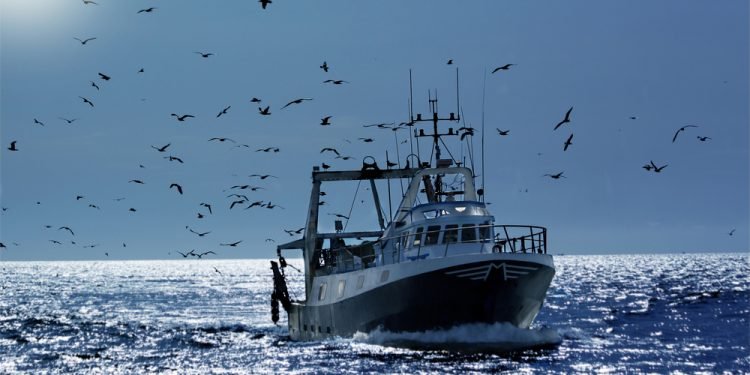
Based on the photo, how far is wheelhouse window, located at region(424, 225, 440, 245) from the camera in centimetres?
4015

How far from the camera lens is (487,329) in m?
38.2

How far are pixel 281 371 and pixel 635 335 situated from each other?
22813 mm

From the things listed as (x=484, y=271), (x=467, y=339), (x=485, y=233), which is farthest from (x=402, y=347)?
(x=485, y=233)

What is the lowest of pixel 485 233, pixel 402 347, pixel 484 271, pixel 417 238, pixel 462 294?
pixel 402 347

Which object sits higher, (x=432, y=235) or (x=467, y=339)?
(x=432, y=235)

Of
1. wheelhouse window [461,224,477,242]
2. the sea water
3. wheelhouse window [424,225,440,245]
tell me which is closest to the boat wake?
the sea water

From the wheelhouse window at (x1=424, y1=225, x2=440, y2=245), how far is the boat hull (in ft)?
7.73

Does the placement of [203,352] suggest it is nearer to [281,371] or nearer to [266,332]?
[281,371]

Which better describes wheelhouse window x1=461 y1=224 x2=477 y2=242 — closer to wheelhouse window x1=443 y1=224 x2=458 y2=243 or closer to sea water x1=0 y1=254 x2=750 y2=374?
wheelhouse window x1=443 y1=224 x2=458 y2=243

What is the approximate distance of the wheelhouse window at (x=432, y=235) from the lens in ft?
132

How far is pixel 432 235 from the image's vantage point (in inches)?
1586

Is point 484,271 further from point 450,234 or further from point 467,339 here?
point 450,234

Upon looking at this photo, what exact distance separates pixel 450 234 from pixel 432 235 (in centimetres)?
76

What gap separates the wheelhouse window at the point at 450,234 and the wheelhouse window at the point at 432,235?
0.34m
